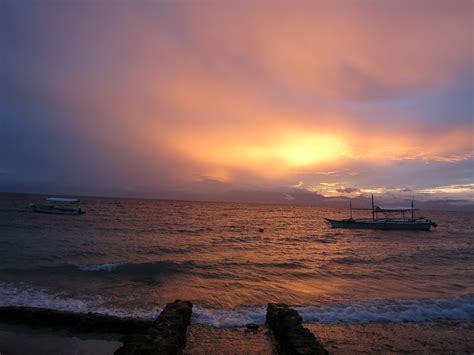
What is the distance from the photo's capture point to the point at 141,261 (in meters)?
21.9

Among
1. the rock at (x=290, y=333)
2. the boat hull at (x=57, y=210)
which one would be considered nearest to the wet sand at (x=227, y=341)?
the rock at (x=290, y=333)

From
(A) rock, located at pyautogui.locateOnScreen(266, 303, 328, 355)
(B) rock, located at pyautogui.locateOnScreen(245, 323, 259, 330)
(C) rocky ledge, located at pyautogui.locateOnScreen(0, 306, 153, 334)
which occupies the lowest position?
(B) rock, located at pyautogui.locateOnScreen(245, 323, 259, 330)

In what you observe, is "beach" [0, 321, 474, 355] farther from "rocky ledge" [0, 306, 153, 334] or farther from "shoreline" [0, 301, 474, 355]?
"rocky ledge" [0, 306, 153, 334]

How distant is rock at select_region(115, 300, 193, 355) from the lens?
7111 millimetres

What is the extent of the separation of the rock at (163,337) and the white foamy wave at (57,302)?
6.97ft

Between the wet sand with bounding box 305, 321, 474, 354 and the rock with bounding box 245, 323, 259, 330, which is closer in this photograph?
the wet sand with bounding box 305, 321, 474, 354

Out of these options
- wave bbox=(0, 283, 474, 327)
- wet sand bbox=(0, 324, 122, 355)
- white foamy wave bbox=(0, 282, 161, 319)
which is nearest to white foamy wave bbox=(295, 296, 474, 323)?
wave bbox=(0, 283, 474, 327)

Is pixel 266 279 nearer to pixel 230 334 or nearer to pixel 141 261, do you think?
pixel 230 334

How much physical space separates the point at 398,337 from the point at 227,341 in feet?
19.2

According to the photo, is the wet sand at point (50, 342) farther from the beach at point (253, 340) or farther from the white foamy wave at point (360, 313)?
the white foamy wave at point (360, 313)

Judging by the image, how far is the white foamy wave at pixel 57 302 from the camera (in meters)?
11.6

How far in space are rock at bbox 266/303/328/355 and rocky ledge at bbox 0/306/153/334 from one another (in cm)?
422

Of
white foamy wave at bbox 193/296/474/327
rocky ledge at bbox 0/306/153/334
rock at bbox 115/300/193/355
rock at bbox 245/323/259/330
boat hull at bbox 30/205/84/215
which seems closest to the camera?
rock at bbox 115/300/193/355

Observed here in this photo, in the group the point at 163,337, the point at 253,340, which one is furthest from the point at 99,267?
the point at 253,340
